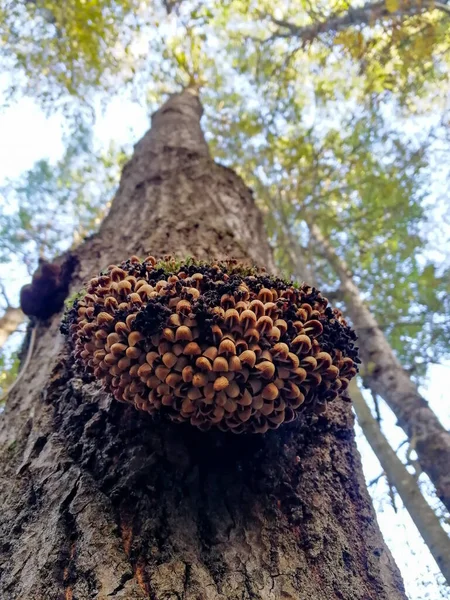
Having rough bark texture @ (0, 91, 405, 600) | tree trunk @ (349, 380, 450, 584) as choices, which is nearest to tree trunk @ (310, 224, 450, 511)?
tree trunk @ (349, 380, 450, 584)

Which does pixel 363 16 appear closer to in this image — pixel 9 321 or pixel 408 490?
pixel 408 490

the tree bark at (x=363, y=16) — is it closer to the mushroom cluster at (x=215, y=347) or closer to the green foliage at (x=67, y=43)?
the green foliage at (x=67, y=43)

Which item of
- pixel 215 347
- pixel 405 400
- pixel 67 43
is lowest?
pixel 215 347

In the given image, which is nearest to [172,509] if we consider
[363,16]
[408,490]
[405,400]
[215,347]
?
[215,347]

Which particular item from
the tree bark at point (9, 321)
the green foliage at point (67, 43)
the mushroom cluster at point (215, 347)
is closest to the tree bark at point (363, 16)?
the green foliage at point (67, 43)

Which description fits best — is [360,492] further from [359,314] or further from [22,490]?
[359,314]

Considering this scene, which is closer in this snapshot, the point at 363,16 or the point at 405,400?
the point at 405,400
